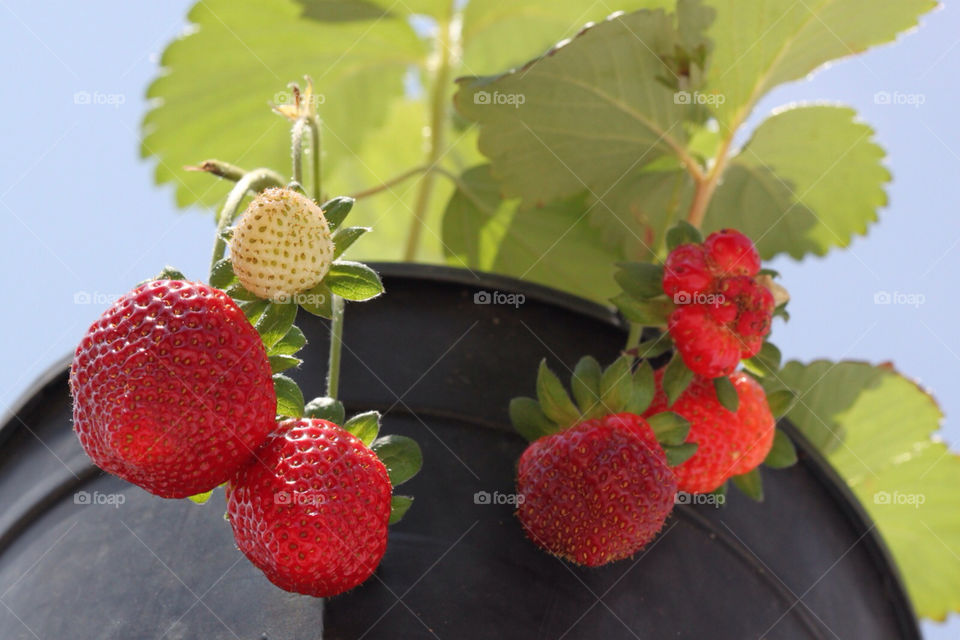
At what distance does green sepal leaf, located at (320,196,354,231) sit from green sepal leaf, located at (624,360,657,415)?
0.27 metres

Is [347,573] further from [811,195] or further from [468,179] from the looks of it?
[811,195]

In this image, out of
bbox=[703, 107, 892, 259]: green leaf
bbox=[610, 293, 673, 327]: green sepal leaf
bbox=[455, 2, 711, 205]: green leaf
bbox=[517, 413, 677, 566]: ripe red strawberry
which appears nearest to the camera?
bbox=[517, 413, 677, 566]: ripe red strawberry

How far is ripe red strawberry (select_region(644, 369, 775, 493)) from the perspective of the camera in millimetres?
794

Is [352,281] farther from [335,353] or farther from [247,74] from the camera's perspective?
[247,74]

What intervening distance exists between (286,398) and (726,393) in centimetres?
36

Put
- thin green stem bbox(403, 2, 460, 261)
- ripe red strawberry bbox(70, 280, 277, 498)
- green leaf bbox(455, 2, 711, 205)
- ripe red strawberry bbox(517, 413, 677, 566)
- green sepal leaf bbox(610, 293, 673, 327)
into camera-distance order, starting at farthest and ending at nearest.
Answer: thin green stem bbox(403, 2, 460, 261), green leaf bbox(455, 2, 711, 205), green sepal leaf bbox(610, 293, 673, 327), ripe red strawberry bbox(517, 413, 677, 566), ripe red strawberry bbox(70, 280, 277, 498)

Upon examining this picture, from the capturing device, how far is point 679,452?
766 millimetres

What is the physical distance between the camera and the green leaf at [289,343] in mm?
668

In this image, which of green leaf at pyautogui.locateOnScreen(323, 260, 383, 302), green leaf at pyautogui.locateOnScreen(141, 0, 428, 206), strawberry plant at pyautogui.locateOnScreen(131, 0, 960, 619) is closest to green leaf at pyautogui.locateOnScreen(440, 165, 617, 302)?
strawberry plant at pyautogui.locateOnScreen(131, 0, 960, 619)

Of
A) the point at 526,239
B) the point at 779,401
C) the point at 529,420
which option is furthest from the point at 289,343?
the point at 526,239

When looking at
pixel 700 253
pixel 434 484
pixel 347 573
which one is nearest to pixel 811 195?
pixel 700 253

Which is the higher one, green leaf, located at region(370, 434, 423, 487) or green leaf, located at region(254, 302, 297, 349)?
green leaf, located at region(254, 302, 297, 349)

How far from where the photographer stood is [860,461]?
1104 millimetres

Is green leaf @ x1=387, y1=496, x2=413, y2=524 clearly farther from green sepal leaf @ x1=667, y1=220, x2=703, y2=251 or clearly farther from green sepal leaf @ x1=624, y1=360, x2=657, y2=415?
green sepal leaf @ x1=667, y1=220, x2=703, y2=251
